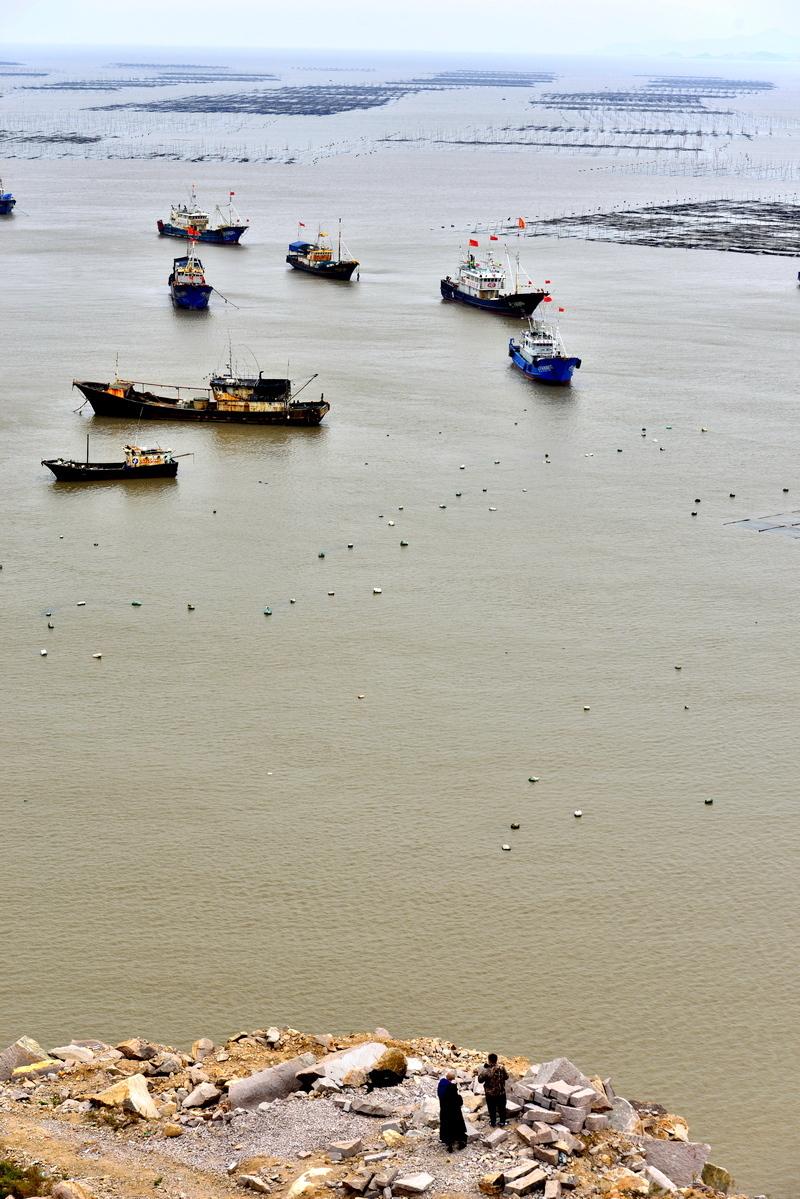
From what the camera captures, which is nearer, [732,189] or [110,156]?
[732,189]

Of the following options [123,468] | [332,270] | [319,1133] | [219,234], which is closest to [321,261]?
[332,270]

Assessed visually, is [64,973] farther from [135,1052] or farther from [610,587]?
[610,587]

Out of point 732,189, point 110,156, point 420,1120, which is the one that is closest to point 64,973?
point 420,1120

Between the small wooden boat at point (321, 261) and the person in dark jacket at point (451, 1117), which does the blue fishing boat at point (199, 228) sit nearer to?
the small wooden boat at point (321, 261)

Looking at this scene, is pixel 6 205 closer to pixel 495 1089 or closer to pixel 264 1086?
pixel 264 1086

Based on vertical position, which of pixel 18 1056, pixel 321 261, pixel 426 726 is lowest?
pixel 18 1056

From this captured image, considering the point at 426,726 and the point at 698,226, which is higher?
the point at 698,226

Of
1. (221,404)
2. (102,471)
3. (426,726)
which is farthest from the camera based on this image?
(221,404)
